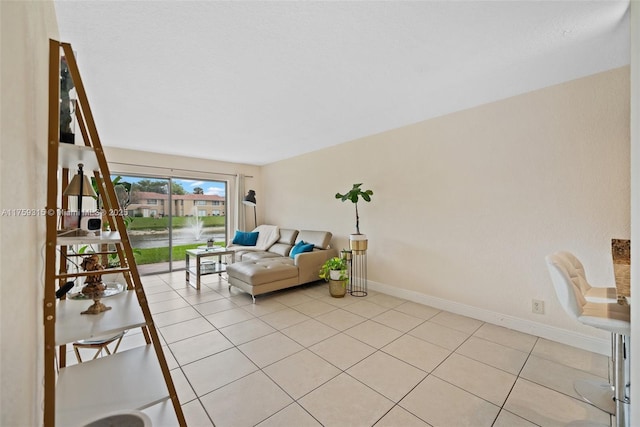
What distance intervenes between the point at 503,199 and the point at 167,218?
564 centimetres

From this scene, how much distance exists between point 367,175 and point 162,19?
304cm

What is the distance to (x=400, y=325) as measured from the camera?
2771 mm

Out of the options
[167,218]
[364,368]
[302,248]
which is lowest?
[364,368]

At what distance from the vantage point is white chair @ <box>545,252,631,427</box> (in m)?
1.43

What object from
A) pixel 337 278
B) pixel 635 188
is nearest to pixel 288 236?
pixel 337 278

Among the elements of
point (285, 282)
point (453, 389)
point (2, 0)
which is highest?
point (2, 0)

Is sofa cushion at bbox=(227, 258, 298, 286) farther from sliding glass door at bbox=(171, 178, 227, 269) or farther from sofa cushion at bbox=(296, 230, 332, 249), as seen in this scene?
sliding glass door at bbox=(171, 178, 227, 269)

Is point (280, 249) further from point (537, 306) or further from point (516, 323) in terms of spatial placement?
point (537, 306)

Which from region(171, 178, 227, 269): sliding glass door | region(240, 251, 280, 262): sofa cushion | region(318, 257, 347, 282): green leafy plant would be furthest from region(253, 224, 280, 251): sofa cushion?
region(318, 257, 347, 282): green leafy plant

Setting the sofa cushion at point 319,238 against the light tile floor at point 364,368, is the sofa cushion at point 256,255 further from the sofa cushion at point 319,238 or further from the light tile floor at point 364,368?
the light tile floor at point 364,368

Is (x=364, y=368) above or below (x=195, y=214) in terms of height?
below

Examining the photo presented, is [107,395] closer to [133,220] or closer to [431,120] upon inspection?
[431,120]

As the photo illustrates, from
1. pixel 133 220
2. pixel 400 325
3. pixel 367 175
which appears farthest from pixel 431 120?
pixel 133 220

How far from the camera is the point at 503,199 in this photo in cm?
269
